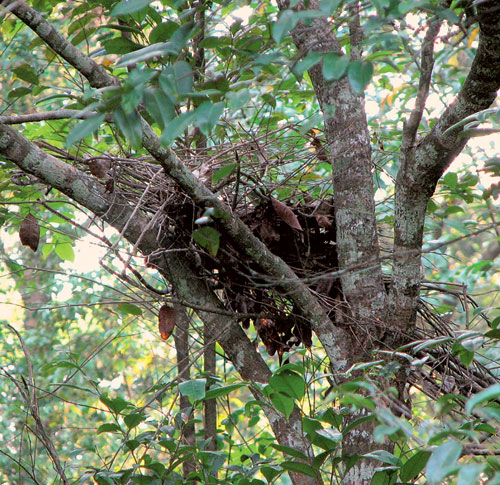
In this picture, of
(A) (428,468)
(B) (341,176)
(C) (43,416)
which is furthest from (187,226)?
(C) (43,416)

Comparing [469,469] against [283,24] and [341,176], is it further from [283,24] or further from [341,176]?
[341,176]

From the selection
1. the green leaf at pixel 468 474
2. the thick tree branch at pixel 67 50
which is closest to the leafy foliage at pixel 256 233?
the green leaf at pixel 468 474

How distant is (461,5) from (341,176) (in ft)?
2.02

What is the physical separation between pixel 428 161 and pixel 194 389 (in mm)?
793

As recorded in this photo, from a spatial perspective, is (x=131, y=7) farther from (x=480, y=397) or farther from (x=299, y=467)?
(x=299, y=467)

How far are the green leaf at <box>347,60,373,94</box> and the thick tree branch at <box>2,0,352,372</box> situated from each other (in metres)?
0.46

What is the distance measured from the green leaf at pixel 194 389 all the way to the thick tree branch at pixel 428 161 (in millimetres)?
542

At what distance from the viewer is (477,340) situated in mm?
1136

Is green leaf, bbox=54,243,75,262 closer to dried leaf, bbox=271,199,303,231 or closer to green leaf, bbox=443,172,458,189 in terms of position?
dried leaf, bbox=271,199,303,231

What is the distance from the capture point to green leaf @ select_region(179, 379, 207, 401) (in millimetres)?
1316

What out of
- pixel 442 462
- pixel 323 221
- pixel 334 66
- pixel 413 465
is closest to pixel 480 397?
pixel 442 462

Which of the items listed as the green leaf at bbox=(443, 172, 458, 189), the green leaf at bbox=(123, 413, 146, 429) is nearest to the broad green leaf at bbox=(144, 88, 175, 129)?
the green leaf at bbox=(123, 413, 146, 429)

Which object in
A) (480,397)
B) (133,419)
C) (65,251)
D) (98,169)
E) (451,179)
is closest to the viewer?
(480,397)

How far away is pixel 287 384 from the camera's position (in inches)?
49.9
